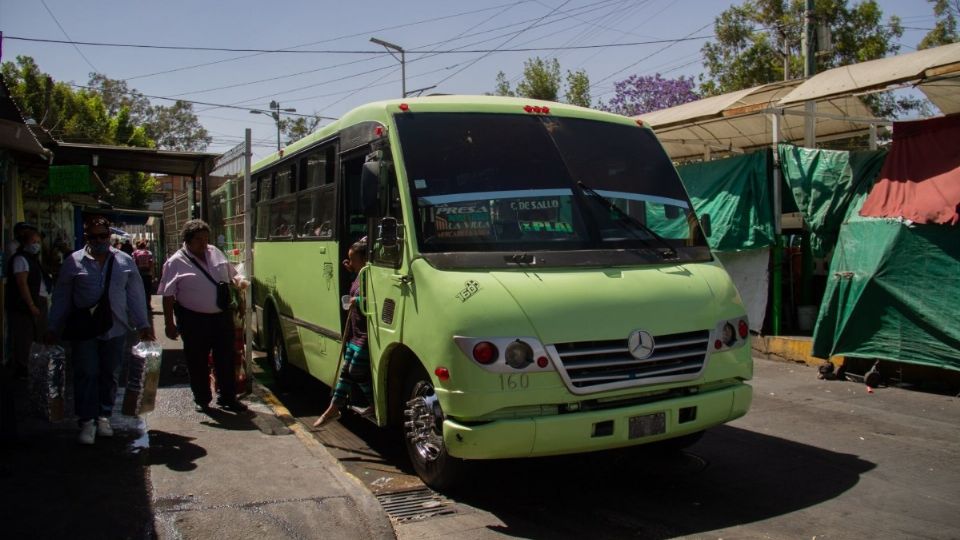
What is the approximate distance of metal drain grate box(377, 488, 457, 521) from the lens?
189 inches

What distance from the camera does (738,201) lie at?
37.4 feet

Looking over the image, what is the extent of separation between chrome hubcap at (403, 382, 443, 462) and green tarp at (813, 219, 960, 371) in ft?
20.3

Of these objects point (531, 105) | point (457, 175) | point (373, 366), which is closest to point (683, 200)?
point (531, 105)

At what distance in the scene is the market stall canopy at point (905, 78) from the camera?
8883 mm

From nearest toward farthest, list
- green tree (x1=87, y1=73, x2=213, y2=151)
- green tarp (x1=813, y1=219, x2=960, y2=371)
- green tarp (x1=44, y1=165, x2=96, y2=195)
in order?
green tarp (x1=813, y1=219, x2=960, y2=371) → green tarp (x1=44, y1=165, x2=96, y2=195) → green tree (x1=87, y1=73, x2=213, y2=151)

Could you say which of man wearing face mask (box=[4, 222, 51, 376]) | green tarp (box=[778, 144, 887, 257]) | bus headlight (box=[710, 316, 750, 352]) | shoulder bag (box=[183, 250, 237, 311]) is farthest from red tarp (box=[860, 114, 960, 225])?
man wearing face mask (box=[4, 222, 51, 376])

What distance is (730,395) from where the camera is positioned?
4.97 m

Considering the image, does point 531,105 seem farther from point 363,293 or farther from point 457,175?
point 363,293

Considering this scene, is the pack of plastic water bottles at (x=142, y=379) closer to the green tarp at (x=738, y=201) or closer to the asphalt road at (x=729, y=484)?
the asphalt road at (x=729, y=484)

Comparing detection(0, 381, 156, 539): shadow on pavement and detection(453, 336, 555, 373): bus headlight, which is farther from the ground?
detection(453, 336, 555, 373): bus headlight

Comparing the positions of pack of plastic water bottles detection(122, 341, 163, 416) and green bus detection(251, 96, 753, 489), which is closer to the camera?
green bus detection(251, 96, 753, 489)

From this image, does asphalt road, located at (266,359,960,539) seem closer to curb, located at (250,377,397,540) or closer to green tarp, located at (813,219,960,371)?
curb, located at (250,377,397,540)

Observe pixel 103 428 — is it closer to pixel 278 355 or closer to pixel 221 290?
pixel 221 290

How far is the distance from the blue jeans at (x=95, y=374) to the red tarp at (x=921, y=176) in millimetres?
8300
